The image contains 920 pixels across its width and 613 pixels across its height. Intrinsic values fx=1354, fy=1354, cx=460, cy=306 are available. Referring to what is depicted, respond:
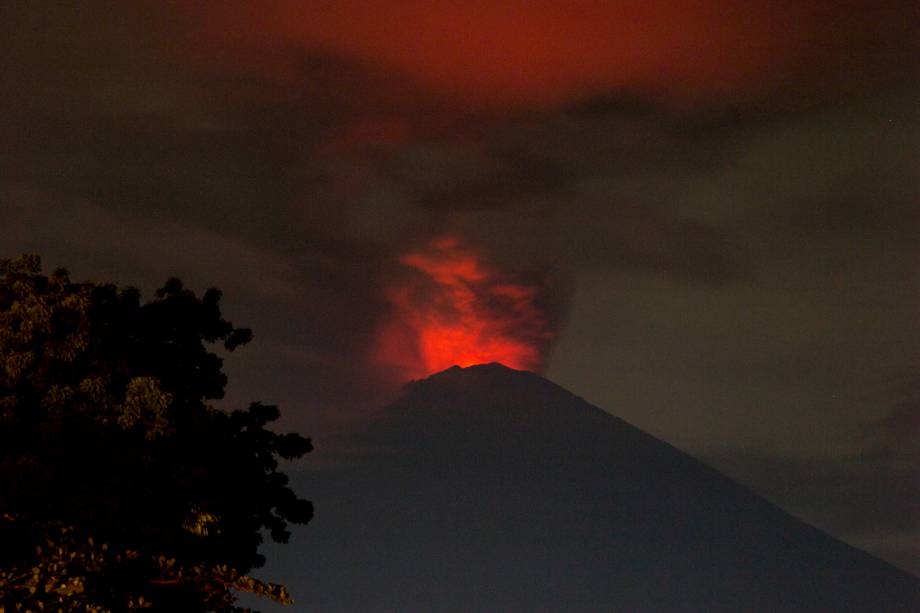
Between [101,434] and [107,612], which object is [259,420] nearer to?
[101,434]

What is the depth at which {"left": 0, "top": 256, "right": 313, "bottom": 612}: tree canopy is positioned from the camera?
1972 centimetres

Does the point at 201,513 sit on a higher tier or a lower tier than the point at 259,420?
lower

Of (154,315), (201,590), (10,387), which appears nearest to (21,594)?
(201,590)

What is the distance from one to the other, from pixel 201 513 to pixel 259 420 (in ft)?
15.9

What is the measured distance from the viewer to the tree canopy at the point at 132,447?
19.7 metres

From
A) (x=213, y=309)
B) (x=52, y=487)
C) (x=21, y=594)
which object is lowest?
(x=21, y=594)

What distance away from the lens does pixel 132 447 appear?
23.1 metres

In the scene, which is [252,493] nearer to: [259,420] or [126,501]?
[259,420]

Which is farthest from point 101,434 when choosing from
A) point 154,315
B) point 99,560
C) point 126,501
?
point 99,560

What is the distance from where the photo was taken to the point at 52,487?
21922mm

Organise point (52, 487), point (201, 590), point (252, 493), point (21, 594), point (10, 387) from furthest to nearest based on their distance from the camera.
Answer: point (252, 493)
point (10, 387)
point (52, 487)
point (201, 590)
point (21, 594)

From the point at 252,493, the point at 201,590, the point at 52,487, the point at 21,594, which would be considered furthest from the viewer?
the point at 252,493

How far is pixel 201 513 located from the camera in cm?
2264

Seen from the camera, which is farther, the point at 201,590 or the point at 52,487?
the point at 52,487
